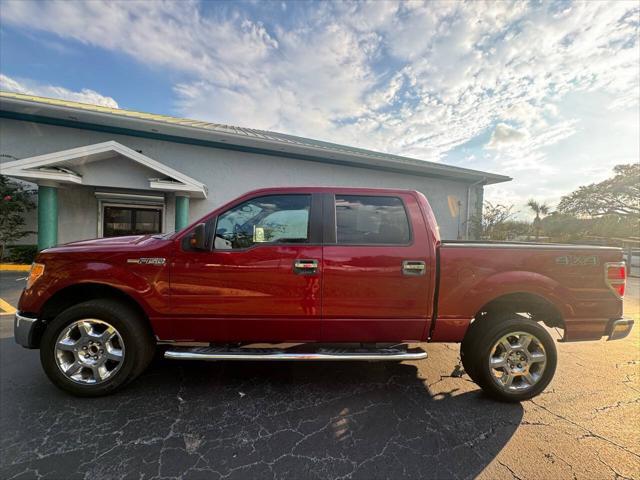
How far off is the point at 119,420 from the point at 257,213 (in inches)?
84.0

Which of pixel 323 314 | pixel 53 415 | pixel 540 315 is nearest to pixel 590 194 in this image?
pixel 540 315

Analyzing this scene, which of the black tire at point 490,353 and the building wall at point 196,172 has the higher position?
the building wall at point 196,172

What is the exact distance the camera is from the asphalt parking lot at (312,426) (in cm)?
192

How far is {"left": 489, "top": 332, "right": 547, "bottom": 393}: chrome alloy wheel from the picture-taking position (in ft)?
8.98

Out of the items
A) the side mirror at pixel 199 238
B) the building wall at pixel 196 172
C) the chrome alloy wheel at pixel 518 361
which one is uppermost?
the building wall at pixel 196 172

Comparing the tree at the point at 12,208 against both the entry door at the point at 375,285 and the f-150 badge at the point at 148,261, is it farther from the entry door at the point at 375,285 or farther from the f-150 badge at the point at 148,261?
the entry door at the point at 375,285

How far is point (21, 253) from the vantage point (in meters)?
8.95

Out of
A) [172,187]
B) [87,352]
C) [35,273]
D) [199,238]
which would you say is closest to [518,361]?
[199,238]

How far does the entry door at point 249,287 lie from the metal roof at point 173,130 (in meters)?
8.67

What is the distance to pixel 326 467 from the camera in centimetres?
191

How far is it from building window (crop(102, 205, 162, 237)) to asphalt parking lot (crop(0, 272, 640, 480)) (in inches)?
304

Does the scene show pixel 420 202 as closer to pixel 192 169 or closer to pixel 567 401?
pixel 567 401

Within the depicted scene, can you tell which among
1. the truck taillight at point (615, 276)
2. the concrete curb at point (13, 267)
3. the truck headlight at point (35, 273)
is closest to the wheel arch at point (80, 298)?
the truck headlight at point (35, 273)

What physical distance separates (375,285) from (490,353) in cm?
129
